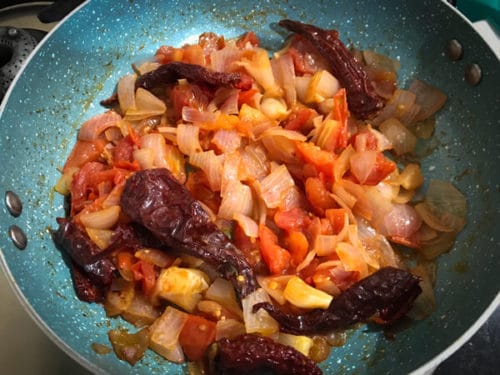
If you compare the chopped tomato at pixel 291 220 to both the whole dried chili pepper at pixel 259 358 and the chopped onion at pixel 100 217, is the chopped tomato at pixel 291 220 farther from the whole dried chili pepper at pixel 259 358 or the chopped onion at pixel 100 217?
the chopped onion at pixel 100 217

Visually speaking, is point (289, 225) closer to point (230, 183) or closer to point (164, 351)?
point (230, 183)

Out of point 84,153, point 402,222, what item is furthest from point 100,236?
point 402,222

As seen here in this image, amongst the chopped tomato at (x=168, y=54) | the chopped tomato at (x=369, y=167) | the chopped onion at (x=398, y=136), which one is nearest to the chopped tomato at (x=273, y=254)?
the chopped tomato at (x=369, y=167)

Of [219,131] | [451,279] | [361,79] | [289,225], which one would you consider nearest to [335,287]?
[289,225]

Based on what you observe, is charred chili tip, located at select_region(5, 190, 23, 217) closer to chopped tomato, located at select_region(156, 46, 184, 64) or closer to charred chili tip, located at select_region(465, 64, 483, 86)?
chopped tomato, located at select_region(156, 46, 184, 64)

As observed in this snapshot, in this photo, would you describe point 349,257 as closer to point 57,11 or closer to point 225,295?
point 225,295

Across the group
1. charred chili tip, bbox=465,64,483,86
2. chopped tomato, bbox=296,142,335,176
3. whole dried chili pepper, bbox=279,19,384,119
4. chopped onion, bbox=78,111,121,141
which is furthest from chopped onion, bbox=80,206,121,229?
charred chili tip, bbox=465,64,483,86
